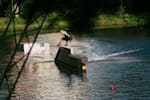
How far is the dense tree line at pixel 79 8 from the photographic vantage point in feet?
21.1

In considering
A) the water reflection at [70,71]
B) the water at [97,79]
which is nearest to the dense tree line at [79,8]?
the water at [97,79]

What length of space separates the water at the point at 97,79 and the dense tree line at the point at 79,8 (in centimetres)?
1838

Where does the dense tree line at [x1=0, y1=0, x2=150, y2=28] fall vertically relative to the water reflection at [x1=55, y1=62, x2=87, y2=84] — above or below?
above

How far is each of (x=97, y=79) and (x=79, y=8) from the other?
2442 cm

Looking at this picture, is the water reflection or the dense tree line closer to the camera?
the dense tree line

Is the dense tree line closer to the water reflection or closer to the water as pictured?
the water

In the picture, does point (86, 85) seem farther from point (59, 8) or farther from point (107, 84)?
point (59, 8)

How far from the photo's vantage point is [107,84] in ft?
95.6

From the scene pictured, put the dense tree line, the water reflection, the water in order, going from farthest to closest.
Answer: the water reflection < the water < the dense tree line

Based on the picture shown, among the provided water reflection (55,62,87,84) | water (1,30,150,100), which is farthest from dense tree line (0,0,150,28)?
water reflection (55,62,87,84)

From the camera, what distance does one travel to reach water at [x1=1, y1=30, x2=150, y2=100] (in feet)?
87.7

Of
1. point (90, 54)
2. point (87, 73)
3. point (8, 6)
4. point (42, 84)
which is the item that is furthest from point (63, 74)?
point (8, 6)

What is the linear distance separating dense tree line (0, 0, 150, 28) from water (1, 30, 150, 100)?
60.3ft

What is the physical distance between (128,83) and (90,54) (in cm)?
1489
